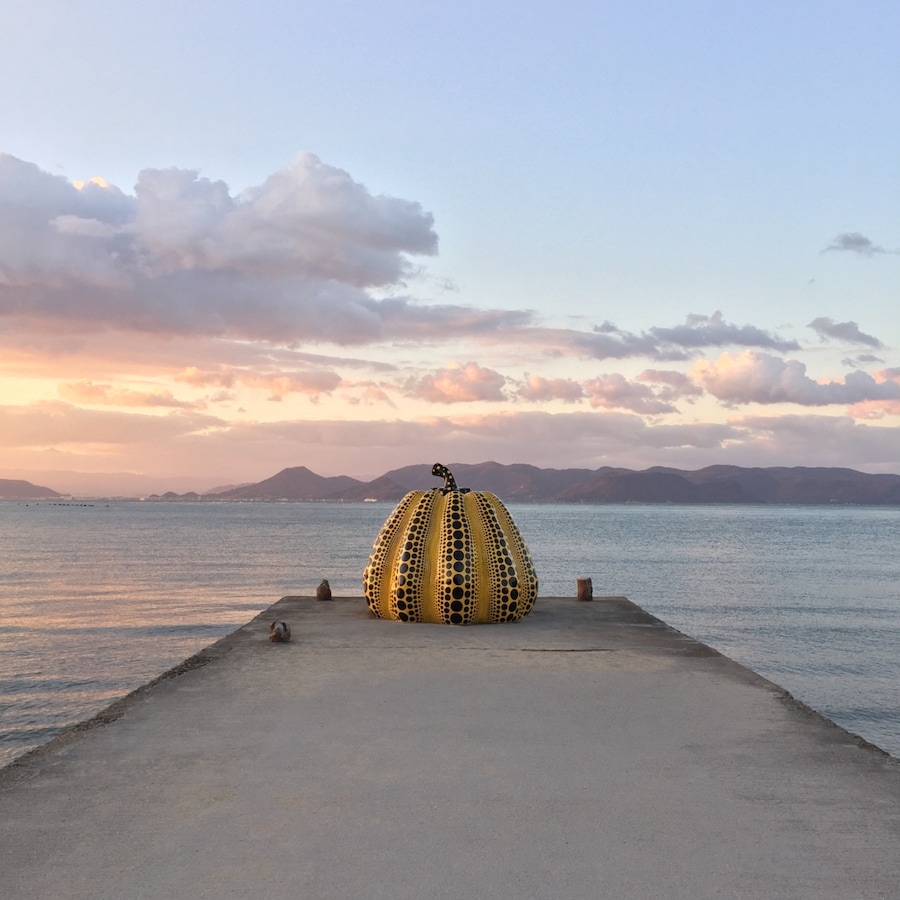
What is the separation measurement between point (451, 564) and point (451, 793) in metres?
8.04

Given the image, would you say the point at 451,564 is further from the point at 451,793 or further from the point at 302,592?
the point at 302,592

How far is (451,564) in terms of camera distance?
14.4m

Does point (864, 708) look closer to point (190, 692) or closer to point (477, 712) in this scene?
point (477, 712)

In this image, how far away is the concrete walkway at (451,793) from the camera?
5004mm

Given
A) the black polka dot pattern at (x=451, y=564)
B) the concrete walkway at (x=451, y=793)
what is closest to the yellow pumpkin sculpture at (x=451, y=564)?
the black polka dot pattern at (x=451, y=564)

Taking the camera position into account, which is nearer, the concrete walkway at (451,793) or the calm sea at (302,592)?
the concrete walkway at (451,793)

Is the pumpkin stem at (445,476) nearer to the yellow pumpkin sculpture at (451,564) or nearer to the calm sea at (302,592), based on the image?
the yellow pumpkin sculpture at (451,564)

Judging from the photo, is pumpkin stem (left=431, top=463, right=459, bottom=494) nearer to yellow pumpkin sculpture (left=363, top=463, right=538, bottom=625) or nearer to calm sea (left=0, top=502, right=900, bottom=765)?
yellow pumpkin sculpture (left=363, top=463, right=538, bottom=625)

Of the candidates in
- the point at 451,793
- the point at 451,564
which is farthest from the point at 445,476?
the point at 451,793

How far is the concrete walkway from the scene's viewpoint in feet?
16.4

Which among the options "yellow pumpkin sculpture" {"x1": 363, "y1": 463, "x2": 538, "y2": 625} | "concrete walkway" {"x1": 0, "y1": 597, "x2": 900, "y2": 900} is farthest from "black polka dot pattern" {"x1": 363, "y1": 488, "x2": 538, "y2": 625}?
"concrete walkway" {"x1": 0, "y1": 597, "x2": 900, "y2": 900}

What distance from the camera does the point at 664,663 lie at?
471 inches

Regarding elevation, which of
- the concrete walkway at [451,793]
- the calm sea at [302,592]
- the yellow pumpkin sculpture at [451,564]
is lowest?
the calm sea at [302,592]

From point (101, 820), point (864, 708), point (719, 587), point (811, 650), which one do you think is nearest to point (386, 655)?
point (101, 820)
